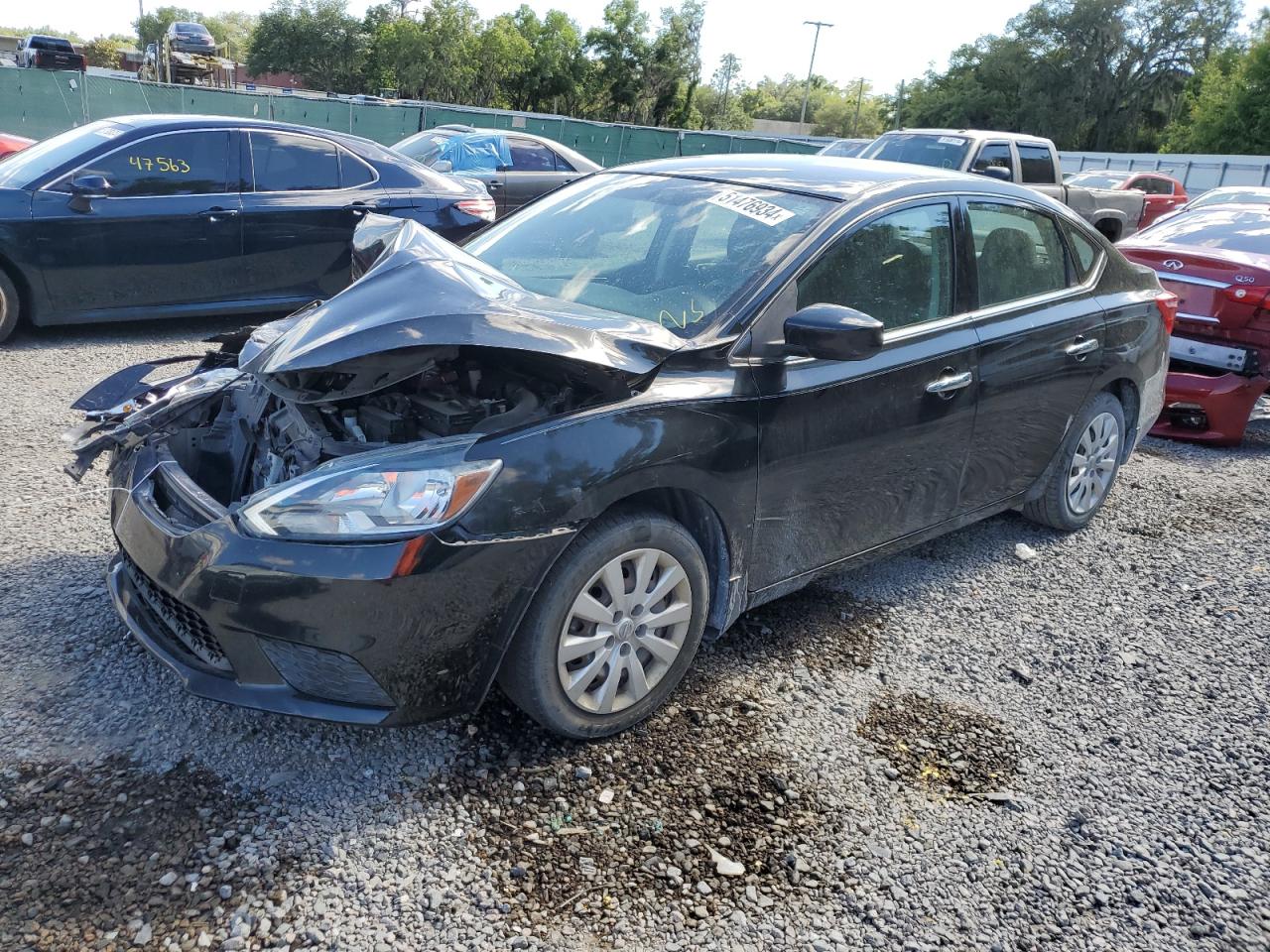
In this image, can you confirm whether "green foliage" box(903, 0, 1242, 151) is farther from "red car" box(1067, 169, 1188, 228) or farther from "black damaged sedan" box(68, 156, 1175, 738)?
"black damaged sedan" box(68, 156, 1175, 738)

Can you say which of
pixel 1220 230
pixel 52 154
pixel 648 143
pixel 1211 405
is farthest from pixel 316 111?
pixel 1211 405

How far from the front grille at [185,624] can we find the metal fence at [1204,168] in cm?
3653

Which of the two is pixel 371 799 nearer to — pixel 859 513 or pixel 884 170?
pixel 859 513

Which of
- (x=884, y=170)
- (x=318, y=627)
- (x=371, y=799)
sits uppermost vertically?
(x=884, y=170)

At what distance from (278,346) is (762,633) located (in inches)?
79.5

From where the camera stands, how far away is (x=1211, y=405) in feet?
22.4

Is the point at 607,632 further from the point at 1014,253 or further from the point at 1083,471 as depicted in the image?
the point at 1083,471

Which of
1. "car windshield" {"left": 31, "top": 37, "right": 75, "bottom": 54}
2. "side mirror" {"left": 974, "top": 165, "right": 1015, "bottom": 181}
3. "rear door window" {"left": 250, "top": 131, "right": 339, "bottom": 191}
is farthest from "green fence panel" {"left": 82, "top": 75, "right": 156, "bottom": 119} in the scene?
"side mirror" {"left": 974, "top": 165, "right": 1015, "bottom": 181}

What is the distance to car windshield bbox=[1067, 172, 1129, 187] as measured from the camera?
16750mm

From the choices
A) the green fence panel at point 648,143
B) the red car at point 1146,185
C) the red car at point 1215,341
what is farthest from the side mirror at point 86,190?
the green fence panel at point 648,143

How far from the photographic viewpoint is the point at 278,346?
3.06 metres

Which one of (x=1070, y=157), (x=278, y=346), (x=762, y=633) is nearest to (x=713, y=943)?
(x=762, y=633)

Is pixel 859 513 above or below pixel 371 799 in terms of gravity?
above

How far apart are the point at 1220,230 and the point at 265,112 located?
21357 mm
